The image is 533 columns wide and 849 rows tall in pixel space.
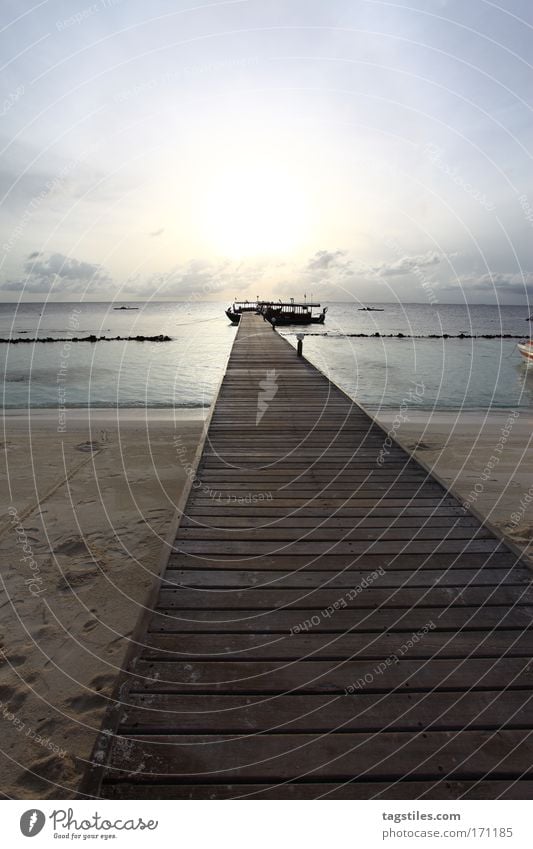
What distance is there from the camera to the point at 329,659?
2.93m

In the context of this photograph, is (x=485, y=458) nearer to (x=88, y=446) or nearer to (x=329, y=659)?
(x=329, y=659)

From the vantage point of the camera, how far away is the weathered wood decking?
2275 mm

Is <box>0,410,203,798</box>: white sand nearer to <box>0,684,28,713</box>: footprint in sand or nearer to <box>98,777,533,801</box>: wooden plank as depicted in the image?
<box>0,684,28,713</box>: footprint in sand

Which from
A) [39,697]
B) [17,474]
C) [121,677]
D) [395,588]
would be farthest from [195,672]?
[17,474]

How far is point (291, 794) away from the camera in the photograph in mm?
2213

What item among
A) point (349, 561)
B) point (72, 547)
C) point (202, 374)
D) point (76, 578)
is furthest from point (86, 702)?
point (202, 374)

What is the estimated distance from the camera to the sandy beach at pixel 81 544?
11.6ft

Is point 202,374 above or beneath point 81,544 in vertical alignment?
above

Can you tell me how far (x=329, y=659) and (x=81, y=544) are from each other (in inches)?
181

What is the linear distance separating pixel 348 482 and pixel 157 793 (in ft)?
13.0

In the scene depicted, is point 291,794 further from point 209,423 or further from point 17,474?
point 17,474

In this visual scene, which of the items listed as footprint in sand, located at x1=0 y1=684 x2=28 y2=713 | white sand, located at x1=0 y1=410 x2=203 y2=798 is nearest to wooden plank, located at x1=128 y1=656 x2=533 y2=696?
white sand, located at x1=0 y1=410 x2=203 y2=798

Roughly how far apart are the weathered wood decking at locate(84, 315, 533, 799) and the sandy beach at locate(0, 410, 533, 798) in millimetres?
1275

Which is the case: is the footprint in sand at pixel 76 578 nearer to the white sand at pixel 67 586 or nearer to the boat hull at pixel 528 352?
the white sand at pixel 67 586
